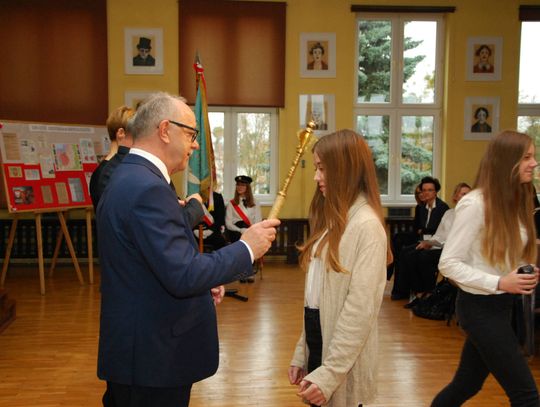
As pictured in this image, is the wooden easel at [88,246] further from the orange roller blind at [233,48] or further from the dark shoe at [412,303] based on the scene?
the dark shoe at [412,303]

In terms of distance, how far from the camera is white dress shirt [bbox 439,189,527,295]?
88.0 inches

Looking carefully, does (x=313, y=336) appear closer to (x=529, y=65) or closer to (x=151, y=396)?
(x=151, y=396)

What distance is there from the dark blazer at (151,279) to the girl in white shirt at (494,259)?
1.00 m

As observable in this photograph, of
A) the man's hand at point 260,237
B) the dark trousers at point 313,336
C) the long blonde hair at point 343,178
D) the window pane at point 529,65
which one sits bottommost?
the dark trousers at point 313,336

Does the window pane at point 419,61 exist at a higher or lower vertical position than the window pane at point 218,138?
higher

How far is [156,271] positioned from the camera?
1.59 metres

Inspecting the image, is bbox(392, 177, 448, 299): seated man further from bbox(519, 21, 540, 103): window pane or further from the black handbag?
bbox(519, 21, 540, 103): window pane

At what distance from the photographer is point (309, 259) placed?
202cm

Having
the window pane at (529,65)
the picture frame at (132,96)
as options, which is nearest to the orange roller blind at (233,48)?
the picture frame at (132,96)

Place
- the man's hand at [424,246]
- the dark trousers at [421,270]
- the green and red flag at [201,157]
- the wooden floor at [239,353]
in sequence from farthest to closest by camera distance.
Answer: the man's hand at [424,246] → the dark trousers at [421,270] → the green and red flag at [201,157] → the wooden floor at [239,353]

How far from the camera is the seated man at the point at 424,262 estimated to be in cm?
614

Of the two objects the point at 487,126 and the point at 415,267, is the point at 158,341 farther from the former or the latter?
the point at 487,126

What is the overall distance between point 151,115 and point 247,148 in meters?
6.95

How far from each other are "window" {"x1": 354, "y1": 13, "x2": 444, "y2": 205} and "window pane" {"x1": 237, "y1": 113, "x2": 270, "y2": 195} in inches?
56.1
